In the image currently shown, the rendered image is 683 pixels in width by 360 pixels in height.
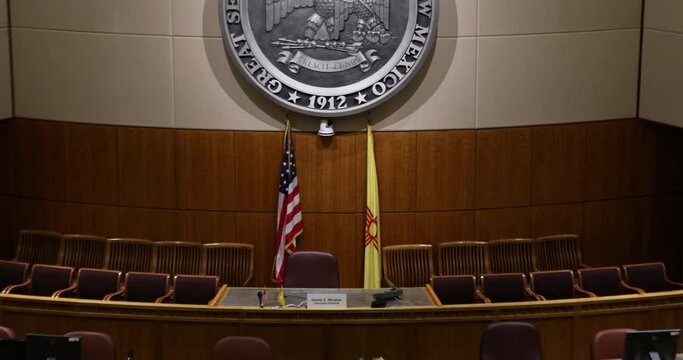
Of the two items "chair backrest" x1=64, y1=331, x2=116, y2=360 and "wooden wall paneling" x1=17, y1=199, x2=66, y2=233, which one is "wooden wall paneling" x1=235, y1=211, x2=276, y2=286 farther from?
"chair backrest" x1=64, y1=331, x2=116, y2=360

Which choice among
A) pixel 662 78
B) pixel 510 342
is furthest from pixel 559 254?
pixel 510 342

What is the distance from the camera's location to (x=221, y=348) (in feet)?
32.4

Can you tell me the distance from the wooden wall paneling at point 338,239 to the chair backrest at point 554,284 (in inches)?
93.6

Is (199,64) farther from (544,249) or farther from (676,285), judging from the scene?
(676,285)

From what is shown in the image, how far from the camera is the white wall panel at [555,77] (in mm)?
13281

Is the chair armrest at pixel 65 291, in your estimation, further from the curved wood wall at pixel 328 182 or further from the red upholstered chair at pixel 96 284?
the curved wood wall at pixel 328 182

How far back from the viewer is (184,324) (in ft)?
35.3

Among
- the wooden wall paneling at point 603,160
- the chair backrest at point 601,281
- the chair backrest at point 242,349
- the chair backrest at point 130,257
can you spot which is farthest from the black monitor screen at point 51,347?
the wooden wall paneling at point 603,160

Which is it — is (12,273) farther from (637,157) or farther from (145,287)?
(637,157)

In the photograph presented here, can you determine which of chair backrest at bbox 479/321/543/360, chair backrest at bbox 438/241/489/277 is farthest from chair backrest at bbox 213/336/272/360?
chair backrest at bbox 438/241/489/277

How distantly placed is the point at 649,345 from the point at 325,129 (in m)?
5.09

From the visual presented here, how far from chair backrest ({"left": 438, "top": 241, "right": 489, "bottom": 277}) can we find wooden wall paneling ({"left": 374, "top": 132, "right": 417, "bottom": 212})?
683 mm

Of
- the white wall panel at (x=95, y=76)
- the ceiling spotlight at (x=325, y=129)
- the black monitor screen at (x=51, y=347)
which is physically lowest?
the black monitor screen at (x=51, y=347)

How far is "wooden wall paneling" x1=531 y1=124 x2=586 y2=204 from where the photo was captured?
13.6 meters
